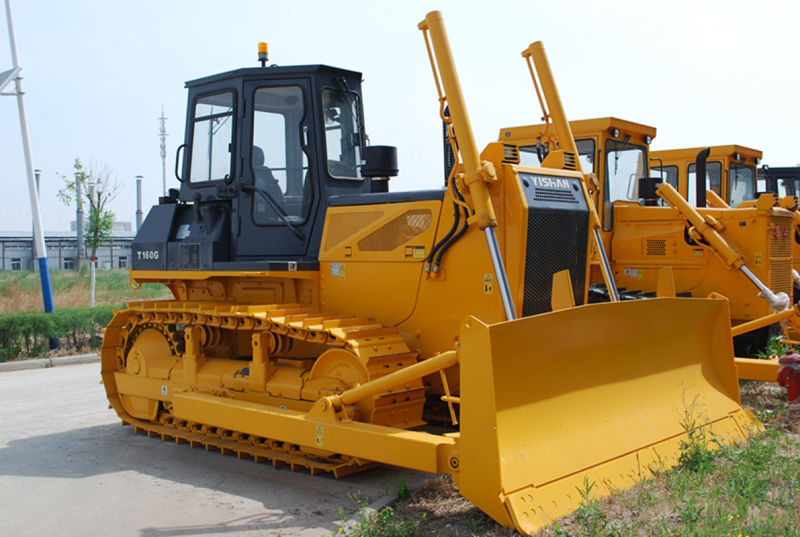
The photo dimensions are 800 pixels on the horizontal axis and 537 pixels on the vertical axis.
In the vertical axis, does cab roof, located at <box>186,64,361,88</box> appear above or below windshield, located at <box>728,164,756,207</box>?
above

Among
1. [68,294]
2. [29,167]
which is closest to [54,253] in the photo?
[68,294]

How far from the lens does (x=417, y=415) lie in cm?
600

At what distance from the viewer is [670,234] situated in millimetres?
10492

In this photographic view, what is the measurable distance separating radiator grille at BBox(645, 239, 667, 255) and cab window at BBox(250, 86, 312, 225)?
561 centimetres

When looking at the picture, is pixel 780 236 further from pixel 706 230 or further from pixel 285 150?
pixel 285 150

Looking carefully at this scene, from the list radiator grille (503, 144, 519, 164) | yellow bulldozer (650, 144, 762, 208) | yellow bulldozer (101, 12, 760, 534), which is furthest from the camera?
yellow bulldozer (650, 144, 762, 208)

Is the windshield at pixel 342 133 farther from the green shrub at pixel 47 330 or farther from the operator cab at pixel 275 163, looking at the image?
the green shrub at pixel 47 330

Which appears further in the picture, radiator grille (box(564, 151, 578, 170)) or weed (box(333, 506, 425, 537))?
radiator grille (box(564, 151, 578, 170))

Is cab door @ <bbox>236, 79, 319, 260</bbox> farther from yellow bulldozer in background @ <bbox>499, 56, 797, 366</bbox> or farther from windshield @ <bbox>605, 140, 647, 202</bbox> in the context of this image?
windshield @ <bbox>605, 140, 647, 202</bbox>

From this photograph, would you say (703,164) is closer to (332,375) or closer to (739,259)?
(739,259)

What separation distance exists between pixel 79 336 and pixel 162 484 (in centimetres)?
820

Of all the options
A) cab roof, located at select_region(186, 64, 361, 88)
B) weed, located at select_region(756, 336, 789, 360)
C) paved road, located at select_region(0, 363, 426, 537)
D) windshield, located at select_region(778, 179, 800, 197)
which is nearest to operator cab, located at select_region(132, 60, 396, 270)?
cab roof, located at select_region(186, 64, 361, 88)

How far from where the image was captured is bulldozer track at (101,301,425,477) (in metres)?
5.82

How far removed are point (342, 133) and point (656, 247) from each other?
5374 mm
